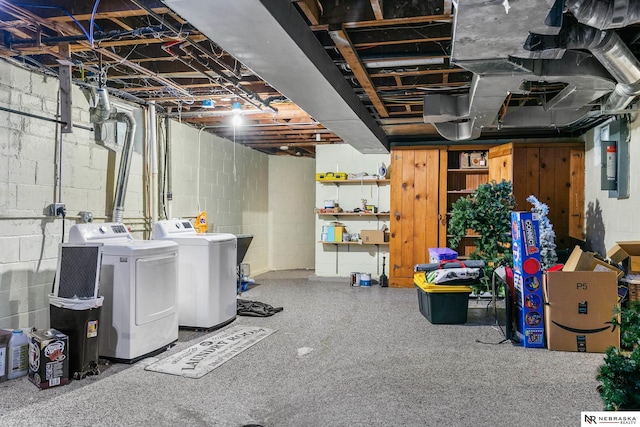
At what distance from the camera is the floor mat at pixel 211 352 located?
3.46 meters

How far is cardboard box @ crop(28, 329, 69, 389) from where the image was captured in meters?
3.05

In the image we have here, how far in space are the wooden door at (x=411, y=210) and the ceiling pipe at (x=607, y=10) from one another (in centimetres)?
482

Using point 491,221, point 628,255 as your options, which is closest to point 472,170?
point 491,221

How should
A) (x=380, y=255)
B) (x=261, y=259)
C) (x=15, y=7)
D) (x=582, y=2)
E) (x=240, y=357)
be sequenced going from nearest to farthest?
(x=582, y=2)
(x=15, y=7)
(x=240, y=357)
(x=380, y=255)
(x=261, y=259)

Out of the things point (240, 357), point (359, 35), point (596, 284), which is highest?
point (359, 35)

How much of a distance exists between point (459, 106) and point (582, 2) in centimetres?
246

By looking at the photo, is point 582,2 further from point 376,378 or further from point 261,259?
point 261,259

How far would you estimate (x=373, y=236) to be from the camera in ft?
24.7

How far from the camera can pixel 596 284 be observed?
3.81 metres

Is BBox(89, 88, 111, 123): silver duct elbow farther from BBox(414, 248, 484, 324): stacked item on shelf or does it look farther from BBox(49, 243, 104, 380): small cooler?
BBox(414, 248, 484, 324): stacked item on shelf

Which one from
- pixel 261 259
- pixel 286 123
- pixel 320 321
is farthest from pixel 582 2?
pixel 261 259

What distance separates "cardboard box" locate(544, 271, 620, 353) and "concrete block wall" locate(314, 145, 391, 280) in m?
3.95

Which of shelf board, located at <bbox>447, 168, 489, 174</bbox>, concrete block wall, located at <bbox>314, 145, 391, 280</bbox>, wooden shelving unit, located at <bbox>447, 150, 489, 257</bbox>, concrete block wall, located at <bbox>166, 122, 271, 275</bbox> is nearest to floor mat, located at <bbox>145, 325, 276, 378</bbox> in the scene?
concrete block wall, located at <bbox>166, 122, 271, 275</bbox>

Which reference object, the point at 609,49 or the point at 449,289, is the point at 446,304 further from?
the point at 609,49
